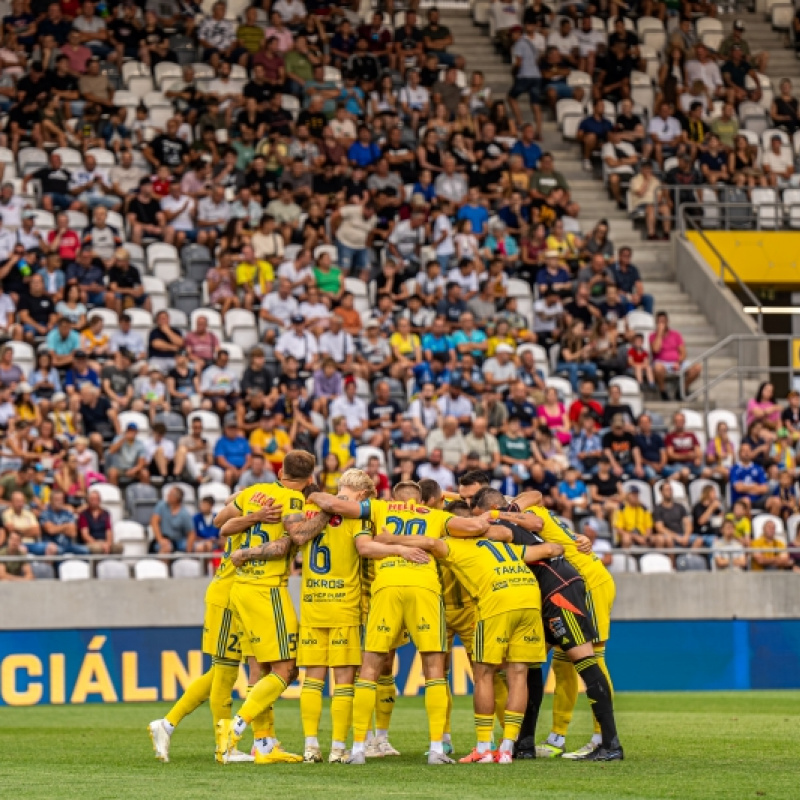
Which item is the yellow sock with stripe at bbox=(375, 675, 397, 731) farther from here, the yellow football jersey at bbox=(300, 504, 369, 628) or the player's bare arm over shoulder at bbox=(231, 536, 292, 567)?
the player's bare arm over shoulder at bbox=(231, 536, 292, 567)

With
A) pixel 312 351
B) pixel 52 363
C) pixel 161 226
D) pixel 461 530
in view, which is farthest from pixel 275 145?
pixel 461 530

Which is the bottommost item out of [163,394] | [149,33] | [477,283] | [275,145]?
[163,394]

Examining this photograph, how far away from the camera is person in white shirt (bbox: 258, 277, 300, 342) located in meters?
24.9

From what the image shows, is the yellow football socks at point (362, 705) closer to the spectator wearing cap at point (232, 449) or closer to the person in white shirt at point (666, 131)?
the spectator wearing cap at point (232, 449)

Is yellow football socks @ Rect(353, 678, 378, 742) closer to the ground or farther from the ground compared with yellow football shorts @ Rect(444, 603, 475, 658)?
closer to the ground

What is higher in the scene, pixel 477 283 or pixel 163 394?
pixel 477 283

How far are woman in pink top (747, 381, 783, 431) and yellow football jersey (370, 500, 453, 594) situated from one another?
13.2 meters

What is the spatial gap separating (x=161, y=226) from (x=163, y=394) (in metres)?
3.64

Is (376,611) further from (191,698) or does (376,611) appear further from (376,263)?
(376,263)

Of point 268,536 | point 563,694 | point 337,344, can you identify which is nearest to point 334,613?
point 268,536

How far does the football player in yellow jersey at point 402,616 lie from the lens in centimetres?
1214

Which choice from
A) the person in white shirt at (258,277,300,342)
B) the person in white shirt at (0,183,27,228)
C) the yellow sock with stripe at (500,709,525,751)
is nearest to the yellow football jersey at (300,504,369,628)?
the yellow sock with stripe at (500,709,525,751)

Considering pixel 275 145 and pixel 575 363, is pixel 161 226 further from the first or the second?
pixel 575 363

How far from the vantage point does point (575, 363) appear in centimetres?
2572
